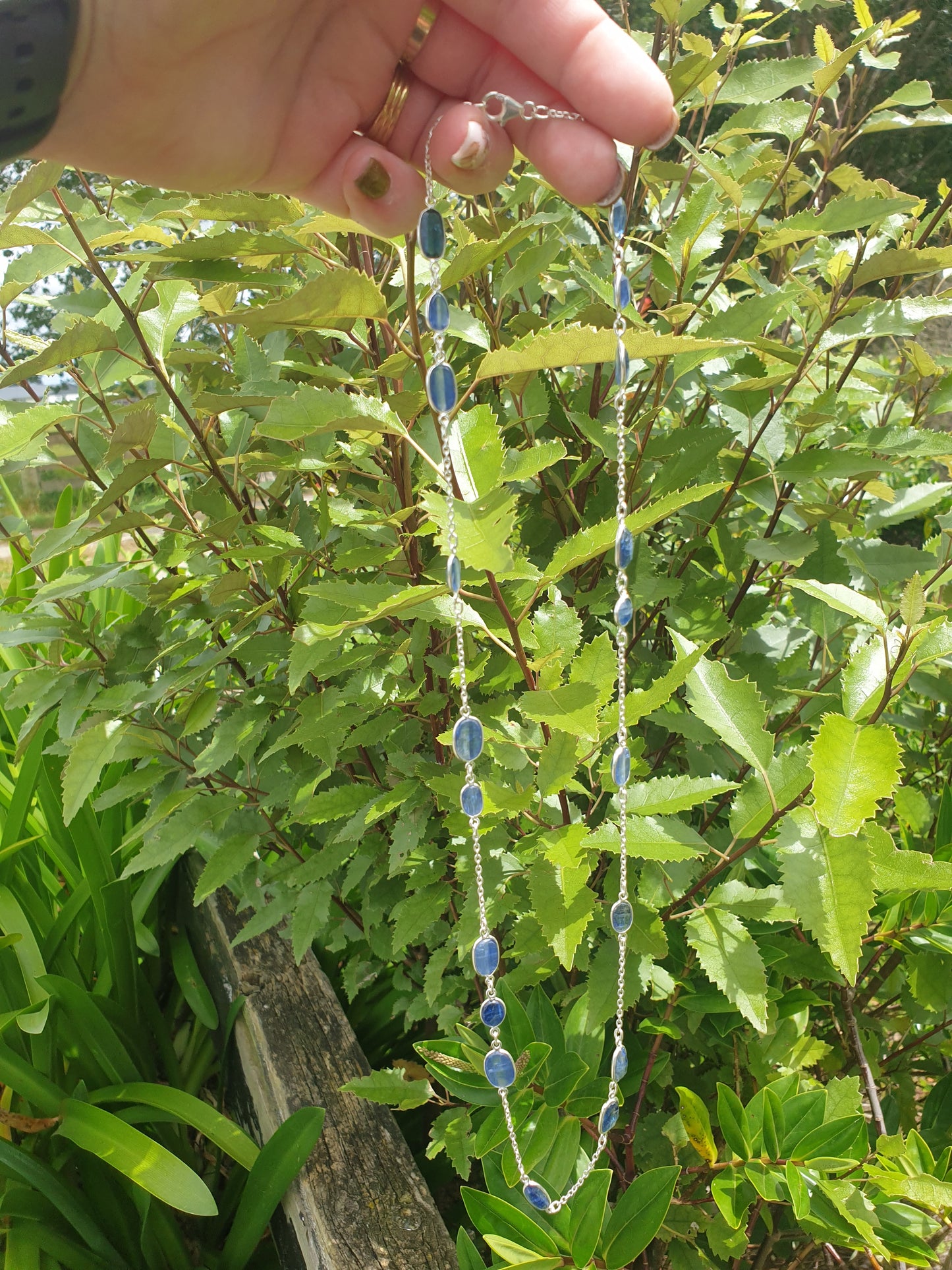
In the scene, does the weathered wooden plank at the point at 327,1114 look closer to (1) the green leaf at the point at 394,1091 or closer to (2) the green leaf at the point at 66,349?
(1) the green leaf at the point at 394,1091

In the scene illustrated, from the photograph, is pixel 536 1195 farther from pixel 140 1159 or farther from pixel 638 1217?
pixel 140 1159

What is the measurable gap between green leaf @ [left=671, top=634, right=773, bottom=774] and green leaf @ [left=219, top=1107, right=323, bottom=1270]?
33.1 inches

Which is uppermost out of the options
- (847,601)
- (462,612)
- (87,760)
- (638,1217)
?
(462,612)

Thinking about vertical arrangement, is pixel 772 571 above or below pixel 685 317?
below

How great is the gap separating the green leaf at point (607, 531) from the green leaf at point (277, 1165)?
925 mm

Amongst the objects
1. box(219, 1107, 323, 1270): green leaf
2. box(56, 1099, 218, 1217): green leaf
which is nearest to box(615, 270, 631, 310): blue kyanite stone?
box(219, 1107, 323, 1270): green leaf

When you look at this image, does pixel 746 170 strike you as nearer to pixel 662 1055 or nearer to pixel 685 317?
pixel 685 317

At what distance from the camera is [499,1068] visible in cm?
91

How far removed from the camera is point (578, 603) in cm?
123

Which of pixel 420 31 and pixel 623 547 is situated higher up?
pixel 420 31

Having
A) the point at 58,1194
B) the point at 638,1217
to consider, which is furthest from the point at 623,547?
the point at 58,1194

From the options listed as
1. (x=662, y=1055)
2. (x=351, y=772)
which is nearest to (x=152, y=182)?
(x=351, y=772)

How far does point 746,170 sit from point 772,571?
0.56 metres

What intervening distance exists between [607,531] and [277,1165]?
3.50 ft
